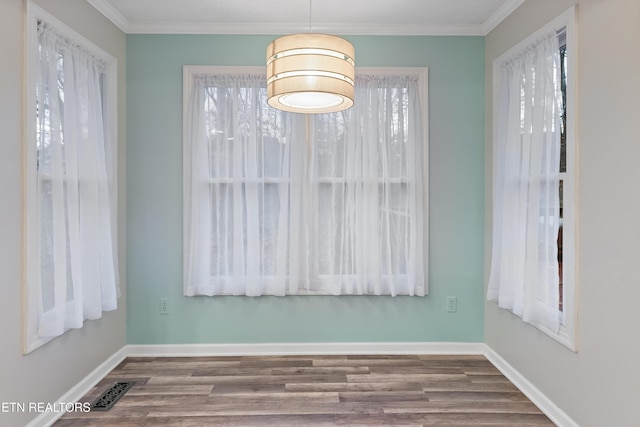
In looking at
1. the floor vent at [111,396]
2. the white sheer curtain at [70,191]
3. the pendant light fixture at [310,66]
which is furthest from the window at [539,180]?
the white sheer curtain at [70,191]

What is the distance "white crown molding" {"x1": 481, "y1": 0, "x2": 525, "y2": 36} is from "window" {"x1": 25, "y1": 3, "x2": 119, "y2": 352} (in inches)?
118

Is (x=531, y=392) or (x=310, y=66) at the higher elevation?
(x=310, y=66)

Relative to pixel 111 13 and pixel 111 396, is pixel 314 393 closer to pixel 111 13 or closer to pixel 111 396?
pixel 111 396

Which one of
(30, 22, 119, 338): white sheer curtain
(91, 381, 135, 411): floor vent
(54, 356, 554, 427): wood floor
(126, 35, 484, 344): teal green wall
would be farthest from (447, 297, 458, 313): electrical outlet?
(30, 22, 119, 338): white sheer curtain

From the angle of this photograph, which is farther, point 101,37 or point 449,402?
point 101,37

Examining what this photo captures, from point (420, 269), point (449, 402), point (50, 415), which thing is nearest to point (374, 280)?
point (420, 269)

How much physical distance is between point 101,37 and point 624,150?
3411mm

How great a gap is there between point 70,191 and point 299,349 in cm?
210

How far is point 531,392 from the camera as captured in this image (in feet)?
8.69

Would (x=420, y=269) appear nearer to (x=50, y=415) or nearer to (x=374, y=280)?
(x=374, y=280)

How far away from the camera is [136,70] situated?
3.28 meters

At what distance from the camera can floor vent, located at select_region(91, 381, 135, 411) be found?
8.29ft

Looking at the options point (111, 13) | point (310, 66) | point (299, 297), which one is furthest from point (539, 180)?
point (111, 13)

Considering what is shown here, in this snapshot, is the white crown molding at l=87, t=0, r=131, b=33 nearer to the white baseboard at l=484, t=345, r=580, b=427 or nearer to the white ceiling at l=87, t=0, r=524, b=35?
the white ceiling at l=87, t=0, r=524, b=35
